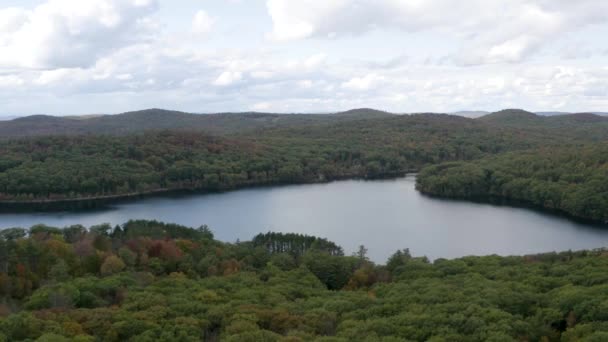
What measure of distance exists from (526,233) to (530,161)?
1137 inches

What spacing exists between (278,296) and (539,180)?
4804cm

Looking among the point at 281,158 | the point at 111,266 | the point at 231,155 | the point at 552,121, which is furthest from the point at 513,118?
the point at 111,266

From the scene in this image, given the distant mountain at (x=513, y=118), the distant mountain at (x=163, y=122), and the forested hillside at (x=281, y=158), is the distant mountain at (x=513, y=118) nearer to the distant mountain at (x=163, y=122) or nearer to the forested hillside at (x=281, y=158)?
the forested hillside at (x=281, y=158)

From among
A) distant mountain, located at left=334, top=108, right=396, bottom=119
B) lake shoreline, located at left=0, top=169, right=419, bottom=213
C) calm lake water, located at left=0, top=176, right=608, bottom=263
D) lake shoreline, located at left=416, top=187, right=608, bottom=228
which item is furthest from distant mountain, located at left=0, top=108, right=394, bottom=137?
lake shoreline, located at left=416, top=187, right=608, bottom=228

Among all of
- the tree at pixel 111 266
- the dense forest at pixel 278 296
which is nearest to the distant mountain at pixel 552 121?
the dense forest at pixel 278 296

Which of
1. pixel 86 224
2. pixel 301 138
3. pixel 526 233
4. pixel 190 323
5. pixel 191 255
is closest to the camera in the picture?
pixel 190 323

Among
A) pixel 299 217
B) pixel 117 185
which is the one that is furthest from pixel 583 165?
pixel 117 185

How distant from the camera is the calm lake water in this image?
41250 millimetres

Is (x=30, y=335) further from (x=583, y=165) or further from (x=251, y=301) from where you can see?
(x=583, y=165)

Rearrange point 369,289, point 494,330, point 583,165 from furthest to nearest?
point 583,165 → point 369,289 → point 494,330

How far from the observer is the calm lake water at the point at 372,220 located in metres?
41.2

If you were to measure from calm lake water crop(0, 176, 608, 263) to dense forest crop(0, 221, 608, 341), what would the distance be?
10.6 meters

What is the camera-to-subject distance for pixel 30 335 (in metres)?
16.3

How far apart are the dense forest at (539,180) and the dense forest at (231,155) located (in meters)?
18.4
